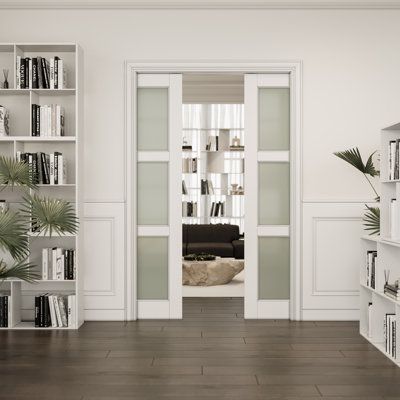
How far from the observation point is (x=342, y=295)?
18.8 ft

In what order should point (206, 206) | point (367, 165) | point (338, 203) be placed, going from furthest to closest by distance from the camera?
1. point (206, 206)
2. point (338, 203)
3. point (367, 165)

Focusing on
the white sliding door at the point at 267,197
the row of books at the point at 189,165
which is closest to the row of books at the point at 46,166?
the white sliding door at the point at 267,197

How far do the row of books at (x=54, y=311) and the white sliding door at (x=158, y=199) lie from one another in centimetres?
75

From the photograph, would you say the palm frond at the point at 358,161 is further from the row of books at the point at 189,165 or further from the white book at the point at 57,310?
the row of books at the point at 189,165

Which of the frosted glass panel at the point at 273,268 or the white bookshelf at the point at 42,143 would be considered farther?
the frosted glass panel at the point at 273,268

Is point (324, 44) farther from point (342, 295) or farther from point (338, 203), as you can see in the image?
point (342, 295)

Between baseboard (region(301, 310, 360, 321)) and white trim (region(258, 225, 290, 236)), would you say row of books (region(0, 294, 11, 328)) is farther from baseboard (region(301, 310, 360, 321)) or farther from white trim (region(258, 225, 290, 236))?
baseboard (region(301, 310, 360, 321))

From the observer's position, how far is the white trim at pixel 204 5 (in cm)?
560

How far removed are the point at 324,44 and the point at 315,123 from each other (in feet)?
2.54

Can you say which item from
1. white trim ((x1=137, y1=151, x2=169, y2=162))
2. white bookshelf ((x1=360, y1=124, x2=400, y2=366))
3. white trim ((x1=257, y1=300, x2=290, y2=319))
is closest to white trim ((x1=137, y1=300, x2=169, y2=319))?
white trim ((x1=257, y1=300, x2=290, y2=319))

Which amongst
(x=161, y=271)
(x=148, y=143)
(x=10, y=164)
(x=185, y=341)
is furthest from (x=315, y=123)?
(x=10, y=164)

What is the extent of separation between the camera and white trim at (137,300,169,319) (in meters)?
5.80

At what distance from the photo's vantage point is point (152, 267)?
5.84 m

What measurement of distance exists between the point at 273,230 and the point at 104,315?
72.8 inches
